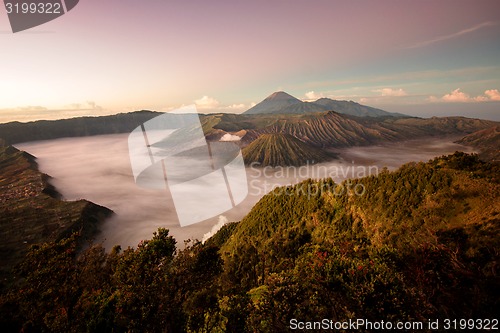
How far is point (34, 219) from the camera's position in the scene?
13312cm

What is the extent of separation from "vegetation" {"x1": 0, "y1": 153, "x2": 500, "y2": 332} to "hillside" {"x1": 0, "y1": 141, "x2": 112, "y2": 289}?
265 ft

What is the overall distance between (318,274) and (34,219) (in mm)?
161718

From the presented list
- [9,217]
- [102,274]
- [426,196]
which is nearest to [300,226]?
[426,196]

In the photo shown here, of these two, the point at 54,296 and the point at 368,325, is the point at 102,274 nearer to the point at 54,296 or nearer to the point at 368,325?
the point at 54,296

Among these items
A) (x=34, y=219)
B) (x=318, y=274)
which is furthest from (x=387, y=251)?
(x=34, y=219)

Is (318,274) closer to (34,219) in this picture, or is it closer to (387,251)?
(387,251)

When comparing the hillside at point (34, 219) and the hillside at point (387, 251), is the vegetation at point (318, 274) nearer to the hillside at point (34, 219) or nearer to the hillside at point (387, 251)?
the hillside at point (387, 251)

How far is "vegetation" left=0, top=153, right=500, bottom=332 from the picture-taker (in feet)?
62.4

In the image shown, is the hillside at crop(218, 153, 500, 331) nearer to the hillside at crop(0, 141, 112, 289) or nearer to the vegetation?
the vegetation

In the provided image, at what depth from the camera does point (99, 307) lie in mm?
25141

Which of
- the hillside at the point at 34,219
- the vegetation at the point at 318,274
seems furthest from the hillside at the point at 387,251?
the hillside at the point at 34,219

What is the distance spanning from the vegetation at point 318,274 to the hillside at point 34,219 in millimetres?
80848

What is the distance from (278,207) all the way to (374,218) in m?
37.7

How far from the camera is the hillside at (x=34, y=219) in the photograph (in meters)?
107
